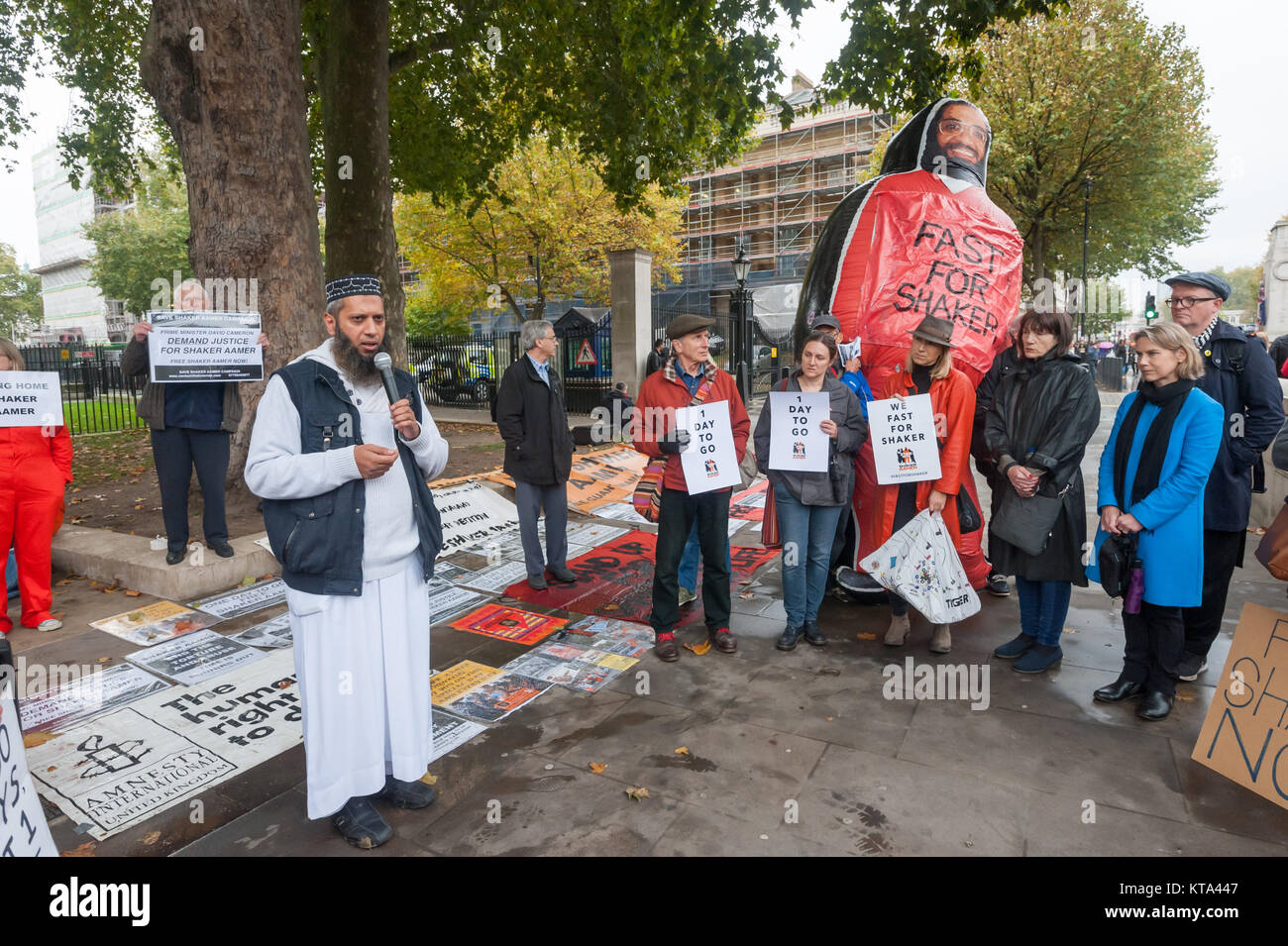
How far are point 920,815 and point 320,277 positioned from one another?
24.1ft

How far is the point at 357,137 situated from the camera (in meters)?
9.53

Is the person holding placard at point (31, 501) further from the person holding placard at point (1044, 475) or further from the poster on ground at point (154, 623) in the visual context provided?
the person holding placard at point (1044, 475)

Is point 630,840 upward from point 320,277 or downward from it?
downward

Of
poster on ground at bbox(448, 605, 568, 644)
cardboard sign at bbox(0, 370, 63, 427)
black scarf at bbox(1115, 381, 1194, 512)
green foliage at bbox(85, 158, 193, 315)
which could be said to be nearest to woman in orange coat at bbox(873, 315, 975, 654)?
black scarf at bbox(1115, 381, 1194, 512)

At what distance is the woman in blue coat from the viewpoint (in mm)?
3621

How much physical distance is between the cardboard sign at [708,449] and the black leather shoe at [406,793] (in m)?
2.19

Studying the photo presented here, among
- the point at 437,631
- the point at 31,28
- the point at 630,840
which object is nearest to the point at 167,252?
the point at 31,28

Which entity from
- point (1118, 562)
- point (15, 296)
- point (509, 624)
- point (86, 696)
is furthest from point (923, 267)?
point (15, 296)

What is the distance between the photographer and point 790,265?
40375 millimetres

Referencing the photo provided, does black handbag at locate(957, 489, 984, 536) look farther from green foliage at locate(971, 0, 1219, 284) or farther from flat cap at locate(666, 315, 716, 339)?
green foliage at locate(971, 0, 1219, 284)

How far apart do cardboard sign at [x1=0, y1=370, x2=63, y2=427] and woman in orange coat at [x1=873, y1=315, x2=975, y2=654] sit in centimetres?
537

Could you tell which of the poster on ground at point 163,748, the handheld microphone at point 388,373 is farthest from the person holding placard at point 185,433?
the handheld microphone at point 388,373

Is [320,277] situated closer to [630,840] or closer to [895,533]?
[895,533]

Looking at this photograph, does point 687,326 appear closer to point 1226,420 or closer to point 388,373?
point 388,373
